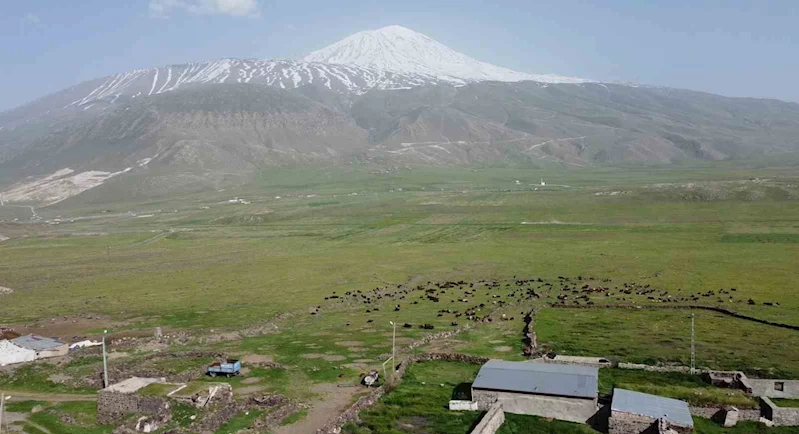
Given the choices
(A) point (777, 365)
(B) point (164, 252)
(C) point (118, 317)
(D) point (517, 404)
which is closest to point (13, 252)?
(B) point (164, 252)

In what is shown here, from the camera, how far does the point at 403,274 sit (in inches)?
2719

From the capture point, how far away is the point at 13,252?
98688mm

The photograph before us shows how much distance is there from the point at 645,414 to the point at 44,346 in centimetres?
3276

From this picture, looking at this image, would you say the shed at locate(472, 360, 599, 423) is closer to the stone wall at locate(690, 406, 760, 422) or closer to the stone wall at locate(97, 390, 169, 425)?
the stone wall at locate(690, 406, 760, 422)

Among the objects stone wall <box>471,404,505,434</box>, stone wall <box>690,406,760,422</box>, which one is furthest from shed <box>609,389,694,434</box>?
stone wall <box>471,404,505,434</box>

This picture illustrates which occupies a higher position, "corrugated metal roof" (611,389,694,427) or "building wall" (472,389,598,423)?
"corrugated metal roof" (611,389,694,427)

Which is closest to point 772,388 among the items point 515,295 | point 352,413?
point 352,413

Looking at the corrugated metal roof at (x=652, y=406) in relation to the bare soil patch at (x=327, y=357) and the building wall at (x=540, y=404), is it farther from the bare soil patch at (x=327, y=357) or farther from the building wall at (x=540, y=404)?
the bare soil patch at (x=327, y=357)

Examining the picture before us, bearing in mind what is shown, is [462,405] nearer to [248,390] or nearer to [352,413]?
[352,413]

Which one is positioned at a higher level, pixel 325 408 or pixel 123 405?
pixel 123 405

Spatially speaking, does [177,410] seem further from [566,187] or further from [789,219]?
[566,187]

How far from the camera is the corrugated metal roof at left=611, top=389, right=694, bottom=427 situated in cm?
2356

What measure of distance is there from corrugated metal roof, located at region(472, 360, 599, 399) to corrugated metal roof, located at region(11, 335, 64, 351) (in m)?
25.6

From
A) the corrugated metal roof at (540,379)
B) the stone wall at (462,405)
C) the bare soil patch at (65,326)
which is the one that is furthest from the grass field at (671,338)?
the bare soil patch at (65,326)
